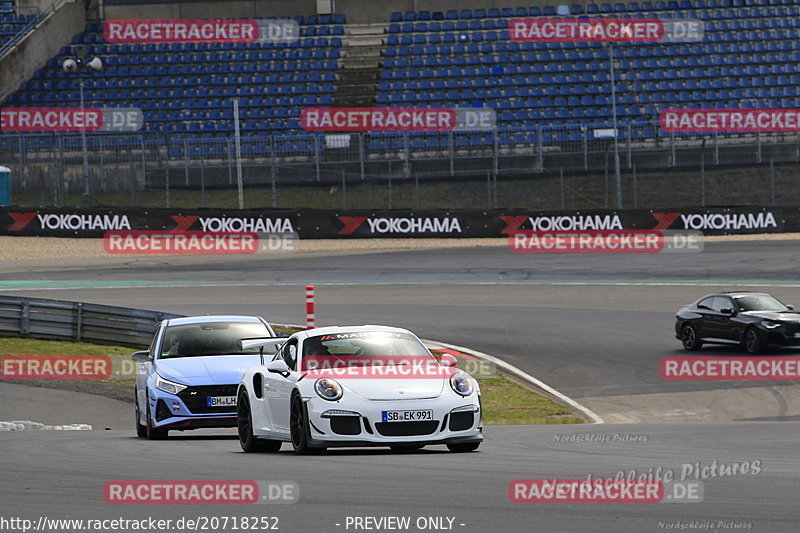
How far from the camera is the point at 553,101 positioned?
50625 mm

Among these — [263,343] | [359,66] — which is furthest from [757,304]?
[359,66]

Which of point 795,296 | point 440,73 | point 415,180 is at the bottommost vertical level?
point 795,296

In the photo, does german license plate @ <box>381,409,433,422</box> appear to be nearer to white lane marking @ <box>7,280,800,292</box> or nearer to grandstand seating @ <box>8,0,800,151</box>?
white lane marking @ <box>7,280,800,292</box>

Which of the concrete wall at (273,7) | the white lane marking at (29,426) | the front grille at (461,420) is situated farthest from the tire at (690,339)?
the concrete wall at (273,7)

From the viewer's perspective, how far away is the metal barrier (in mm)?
24516

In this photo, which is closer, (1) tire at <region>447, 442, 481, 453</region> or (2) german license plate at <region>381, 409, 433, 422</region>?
(2) german license plate at <region>381, 409, 433, 422</region>

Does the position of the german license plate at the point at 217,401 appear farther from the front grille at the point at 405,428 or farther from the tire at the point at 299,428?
the front grille at the point at 405,428

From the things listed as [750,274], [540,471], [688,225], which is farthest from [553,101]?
[540,471]

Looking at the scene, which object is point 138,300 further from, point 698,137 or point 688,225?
point 698,137

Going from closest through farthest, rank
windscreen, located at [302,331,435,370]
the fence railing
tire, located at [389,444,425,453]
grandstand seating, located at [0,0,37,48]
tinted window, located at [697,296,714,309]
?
tire, located at [389,444,425,453], windscreen, located at [302,331,435,370], tinted window, located at [697,296,714,309], the fence railing, grandstand seating, located at [0,0,37,48]

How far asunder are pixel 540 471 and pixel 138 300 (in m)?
24.2

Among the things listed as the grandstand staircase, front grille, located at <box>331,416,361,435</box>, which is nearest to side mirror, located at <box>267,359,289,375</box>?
front grille, located at <box>331,416,361,435</box>

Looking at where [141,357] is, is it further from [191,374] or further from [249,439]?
[249,439]

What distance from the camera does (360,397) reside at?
1076 centimetres
